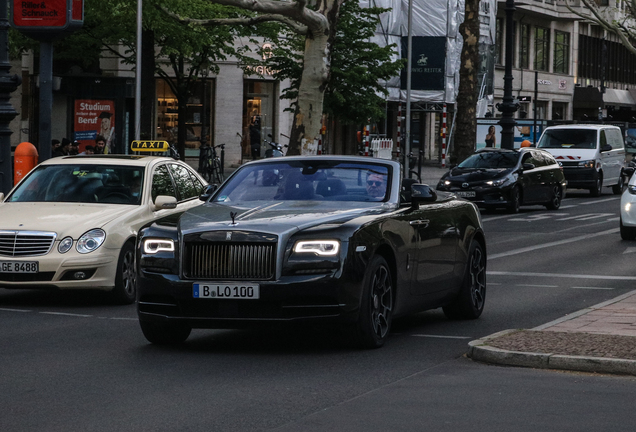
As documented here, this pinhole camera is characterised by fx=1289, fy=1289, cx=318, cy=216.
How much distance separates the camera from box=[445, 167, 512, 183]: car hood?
96.1 feet

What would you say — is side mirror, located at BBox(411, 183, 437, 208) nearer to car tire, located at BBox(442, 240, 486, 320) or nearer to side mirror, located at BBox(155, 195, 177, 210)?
car tire, located at BBox(442, 240, 486, 320)

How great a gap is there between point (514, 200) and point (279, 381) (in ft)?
71.9

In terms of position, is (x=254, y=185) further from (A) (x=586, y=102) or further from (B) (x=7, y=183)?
(A) (x=586, y=102)

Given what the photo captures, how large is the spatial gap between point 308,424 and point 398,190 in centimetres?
398

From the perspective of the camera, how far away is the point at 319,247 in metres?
9.04

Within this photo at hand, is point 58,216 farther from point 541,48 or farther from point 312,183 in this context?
point 541,48

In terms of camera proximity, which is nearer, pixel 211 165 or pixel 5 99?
pixel 5 99

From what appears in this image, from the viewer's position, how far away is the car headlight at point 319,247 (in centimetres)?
902

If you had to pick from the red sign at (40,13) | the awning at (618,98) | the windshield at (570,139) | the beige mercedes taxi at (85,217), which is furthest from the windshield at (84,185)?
the awning at (618,98)

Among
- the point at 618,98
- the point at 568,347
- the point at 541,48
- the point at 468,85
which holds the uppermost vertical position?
the point at 541,48

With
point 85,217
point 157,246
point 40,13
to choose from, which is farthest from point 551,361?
point 40,13

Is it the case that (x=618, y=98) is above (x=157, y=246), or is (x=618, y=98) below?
above

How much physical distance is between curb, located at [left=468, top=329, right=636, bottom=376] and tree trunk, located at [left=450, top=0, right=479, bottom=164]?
3031 centimetres

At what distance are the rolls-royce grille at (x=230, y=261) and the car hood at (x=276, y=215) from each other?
131mm
